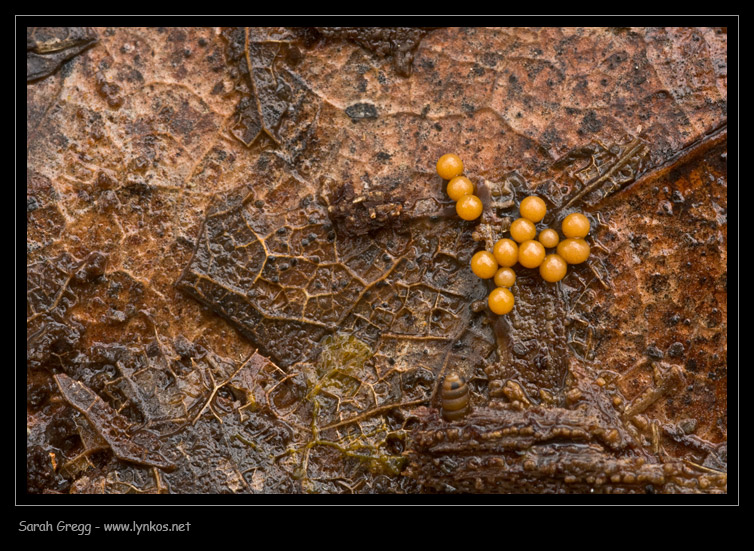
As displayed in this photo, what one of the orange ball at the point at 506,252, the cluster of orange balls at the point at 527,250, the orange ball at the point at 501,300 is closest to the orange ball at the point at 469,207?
the cluster of orange balls at the point at 527,250

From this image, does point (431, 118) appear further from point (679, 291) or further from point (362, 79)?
point (679, 291)

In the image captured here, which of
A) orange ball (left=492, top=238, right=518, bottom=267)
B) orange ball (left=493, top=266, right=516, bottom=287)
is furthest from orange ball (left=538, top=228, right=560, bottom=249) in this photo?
orange ball (left=493, top=266, right=516, bottom=287)

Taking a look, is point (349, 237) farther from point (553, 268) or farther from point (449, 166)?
point (553, 268)

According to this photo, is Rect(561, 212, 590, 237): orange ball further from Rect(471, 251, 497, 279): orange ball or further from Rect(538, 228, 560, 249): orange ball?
Rect(471, 251, 497, 279): orange ball

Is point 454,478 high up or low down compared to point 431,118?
down

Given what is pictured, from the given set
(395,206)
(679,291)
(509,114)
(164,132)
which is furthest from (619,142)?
(164,132)

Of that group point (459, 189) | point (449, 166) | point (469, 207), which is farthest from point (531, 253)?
point (449, 166)
